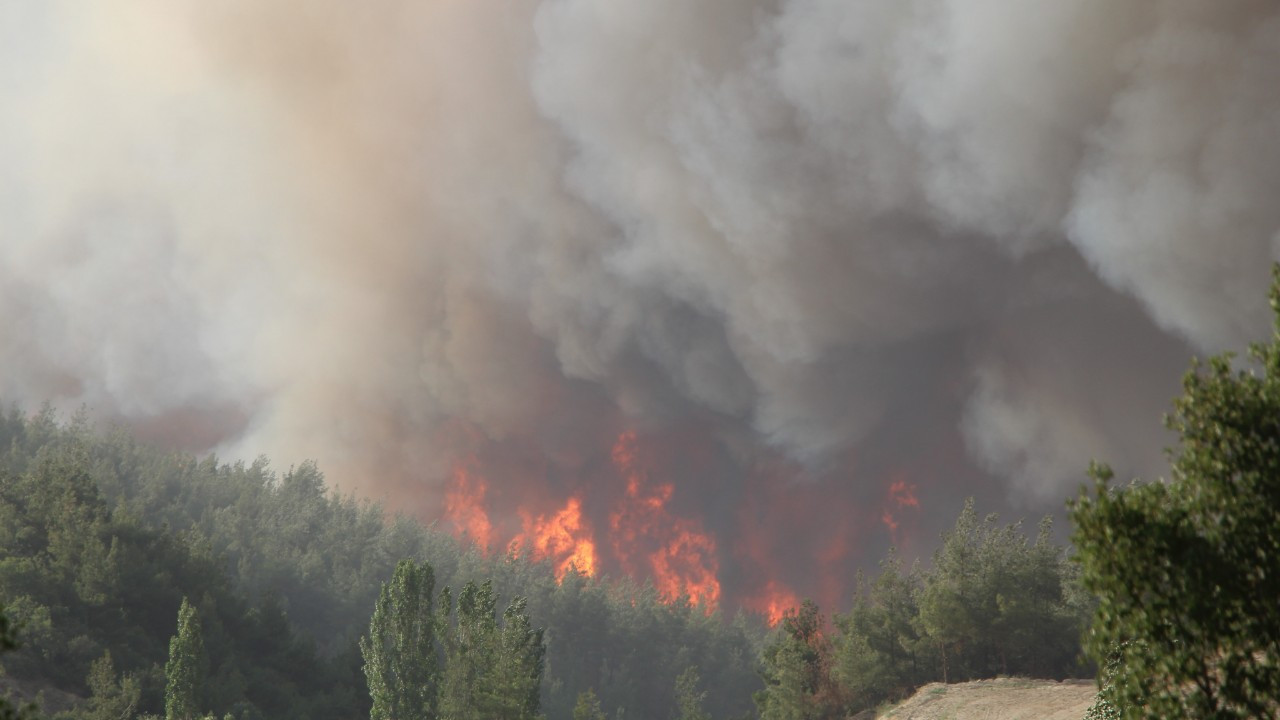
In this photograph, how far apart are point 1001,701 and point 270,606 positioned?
244 feet

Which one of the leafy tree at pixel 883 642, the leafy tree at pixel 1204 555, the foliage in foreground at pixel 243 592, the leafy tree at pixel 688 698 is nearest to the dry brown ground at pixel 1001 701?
the leafy tree at pixel 883 642

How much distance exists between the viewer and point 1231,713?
15109mm

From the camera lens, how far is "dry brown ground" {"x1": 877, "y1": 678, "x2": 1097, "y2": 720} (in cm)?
4878

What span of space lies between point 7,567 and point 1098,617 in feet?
288

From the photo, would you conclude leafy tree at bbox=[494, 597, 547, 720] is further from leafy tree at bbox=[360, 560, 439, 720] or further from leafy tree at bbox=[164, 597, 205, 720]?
leafy tree at bbox=[164, 597, 205, 720]

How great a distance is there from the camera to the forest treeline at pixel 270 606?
7262 centimetres

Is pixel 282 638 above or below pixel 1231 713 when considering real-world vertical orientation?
above

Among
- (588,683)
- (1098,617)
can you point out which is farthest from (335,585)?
(1098,617)

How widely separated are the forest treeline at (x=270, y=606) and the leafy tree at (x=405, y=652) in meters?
4.10

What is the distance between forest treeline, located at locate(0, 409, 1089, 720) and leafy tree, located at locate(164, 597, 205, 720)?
1.60 metres

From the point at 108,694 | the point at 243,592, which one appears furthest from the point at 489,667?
the point at 243,592

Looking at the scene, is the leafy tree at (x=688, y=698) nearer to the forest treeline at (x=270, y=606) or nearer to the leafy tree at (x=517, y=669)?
the forest treeline at (x=270, y=606)

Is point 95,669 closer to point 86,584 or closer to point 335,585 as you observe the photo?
point 86,584

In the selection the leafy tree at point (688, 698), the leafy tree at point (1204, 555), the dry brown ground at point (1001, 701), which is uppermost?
the leafy tree at point (688, 698)
